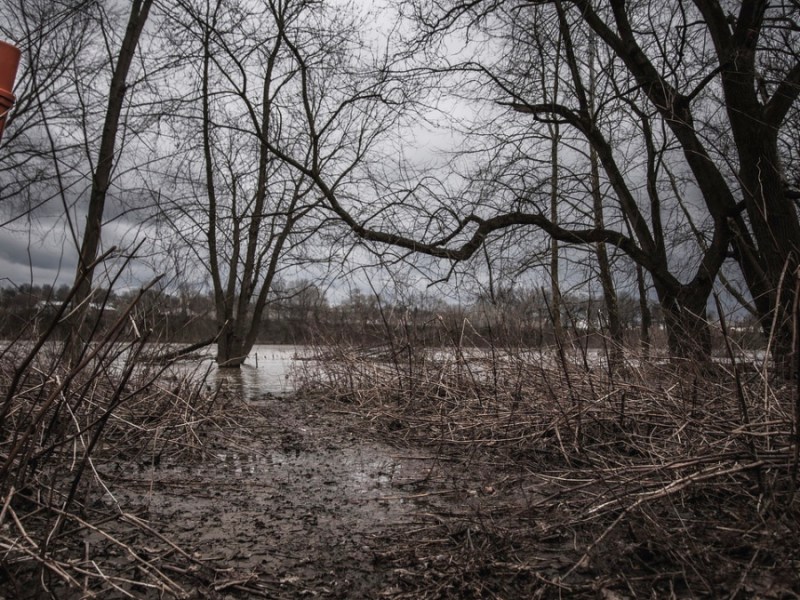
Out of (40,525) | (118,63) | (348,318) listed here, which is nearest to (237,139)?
(118,63)

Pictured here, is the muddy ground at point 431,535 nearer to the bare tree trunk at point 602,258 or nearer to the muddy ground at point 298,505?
the muddy ground at point 298,505

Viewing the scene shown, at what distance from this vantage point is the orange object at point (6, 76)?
1950mm

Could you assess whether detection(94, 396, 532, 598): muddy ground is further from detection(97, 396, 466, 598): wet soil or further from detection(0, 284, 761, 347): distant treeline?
detection(0, 284, 761, 347): distant treeline

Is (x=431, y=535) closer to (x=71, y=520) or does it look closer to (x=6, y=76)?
(x=71, y=520)

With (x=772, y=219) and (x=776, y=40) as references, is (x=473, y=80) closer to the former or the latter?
(x=776, y=40)

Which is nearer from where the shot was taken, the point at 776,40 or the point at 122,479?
the point at 122,479

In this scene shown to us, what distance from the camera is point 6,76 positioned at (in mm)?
1979

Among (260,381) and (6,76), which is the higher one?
(6,76)

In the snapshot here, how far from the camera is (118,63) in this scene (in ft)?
22.1

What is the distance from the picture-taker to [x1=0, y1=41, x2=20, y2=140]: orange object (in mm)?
Answer: 1950

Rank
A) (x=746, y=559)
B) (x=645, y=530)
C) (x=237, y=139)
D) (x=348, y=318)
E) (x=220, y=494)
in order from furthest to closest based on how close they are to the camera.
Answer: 1. (x=237, y=139)
2. (x=348, y=318)
3. (x=220, y=494)
4. (x=645, y=530)
5. (x=746, y=559)

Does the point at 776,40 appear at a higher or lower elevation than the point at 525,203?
higher

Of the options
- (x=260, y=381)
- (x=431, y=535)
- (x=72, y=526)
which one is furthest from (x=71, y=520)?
(x=260, y=381)

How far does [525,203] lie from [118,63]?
230 inches
